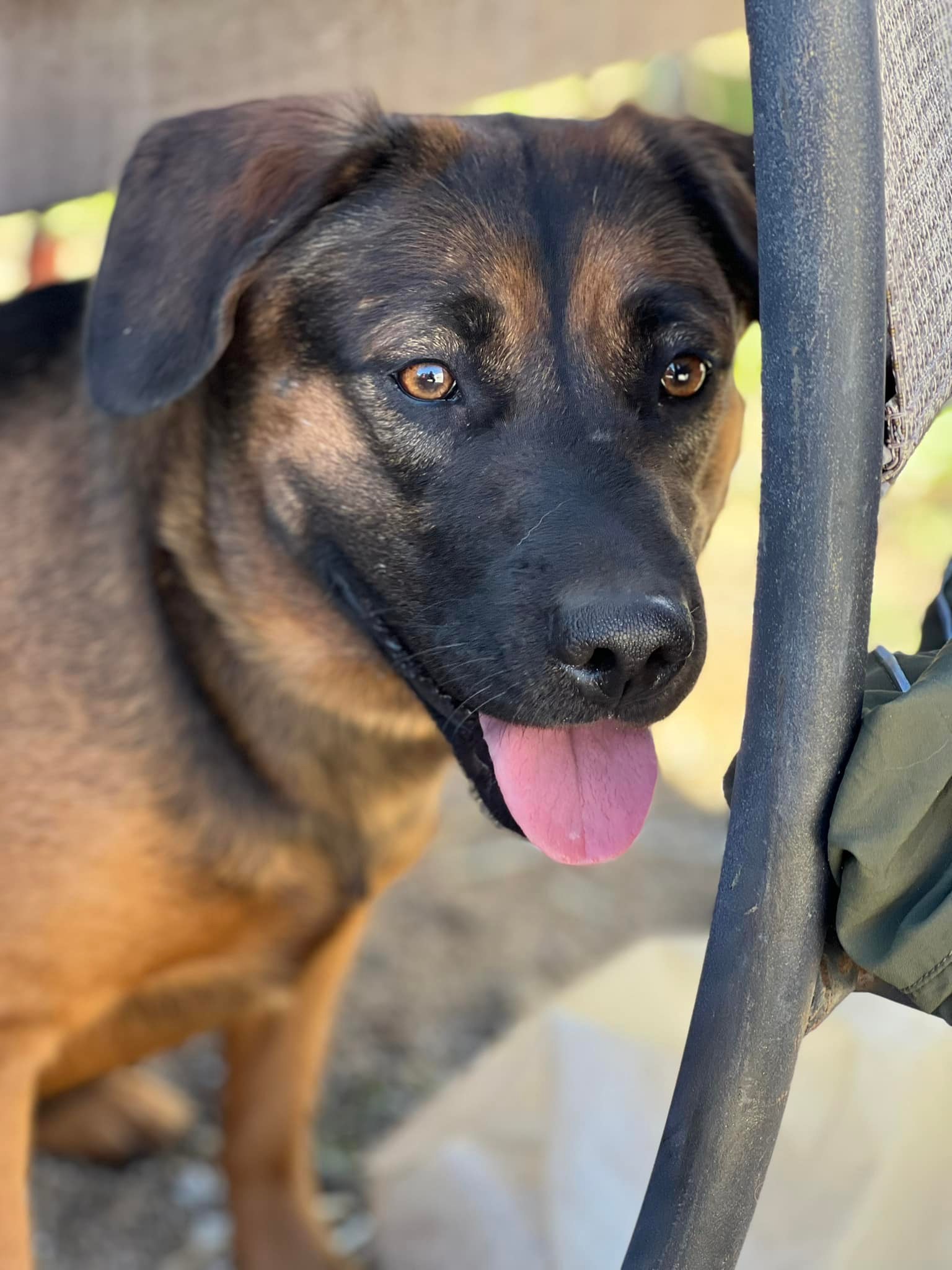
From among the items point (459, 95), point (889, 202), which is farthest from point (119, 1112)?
point (889, 202)

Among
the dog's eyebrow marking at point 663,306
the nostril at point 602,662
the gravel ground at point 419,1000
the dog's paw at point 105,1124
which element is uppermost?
the dog's eyebrow marking at point 663,306

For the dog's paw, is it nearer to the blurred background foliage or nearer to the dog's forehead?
the blurred background foliage

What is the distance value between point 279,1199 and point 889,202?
6.80ft

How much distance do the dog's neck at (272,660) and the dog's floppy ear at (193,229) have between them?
9.3 inches

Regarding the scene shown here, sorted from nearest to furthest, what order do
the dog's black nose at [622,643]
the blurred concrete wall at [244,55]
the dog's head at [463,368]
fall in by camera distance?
1. the dog's black nose at [622,643]
2. the dog's head at [463,368]
3. the blurred concrete wall at [244,55]

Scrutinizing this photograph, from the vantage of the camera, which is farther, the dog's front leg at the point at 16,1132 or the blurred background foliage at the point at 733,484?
the blurred background foliage at the point at 733,484

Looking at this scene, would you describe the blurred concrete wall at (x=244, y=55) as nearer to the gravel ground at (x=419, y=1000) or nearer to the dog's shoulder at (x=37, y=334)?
the dog's shoulder at (x=37, y=334)

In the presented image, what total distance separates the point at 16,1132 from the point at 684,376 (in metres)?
1.36

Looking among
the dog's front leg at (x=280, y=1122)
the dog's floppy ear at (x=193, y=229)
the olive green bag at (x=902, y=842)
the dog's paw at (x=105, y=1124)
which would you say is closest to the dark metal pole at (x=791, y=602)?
the olive green bag at (x=902, y=842)

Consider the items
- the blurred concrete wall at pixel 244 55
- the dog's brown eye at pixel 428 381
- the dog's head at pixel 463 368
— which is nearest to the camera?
the dog's head at pixel 463 368

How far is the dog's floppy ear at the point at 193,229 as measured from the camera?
182cm

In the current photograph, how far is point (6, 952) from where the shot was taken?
1.92m

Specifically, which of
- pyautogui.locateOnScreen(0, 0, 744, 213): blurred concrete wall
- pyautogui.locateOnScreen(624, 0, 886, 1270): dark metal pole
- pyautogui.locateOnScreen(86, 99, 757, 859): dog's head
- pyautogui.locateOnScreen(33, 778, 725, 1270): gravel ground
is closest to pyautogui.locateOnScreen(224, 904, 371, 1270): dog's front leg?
pyautogui.locateOnScreen(33, 778, 725, 1270): gravel ground

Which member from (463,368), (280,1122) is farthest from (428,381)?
(280,1122)
